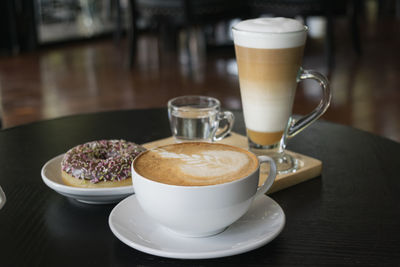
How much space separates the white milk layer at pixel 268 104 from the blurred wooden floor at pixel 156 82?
5.29 feet

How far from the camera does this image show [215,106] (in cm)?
87

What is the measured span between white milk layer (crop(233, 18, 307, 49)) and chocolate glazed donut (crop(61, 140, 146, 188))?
214mm

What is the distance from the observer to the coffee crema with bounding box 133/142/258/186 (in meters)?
0.55

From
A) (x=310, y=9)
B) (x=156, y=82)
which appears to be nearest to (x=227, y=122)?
(x=156, y=82)

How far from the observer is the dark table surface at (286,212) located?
56 cm

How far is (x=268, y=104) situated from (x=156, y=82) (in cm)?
242

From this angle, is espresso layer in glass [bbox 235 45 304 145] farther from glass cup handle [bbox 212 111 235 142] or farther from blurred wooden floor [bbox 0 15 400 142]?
blurred wooden floor [bbox 0 15 400 142]

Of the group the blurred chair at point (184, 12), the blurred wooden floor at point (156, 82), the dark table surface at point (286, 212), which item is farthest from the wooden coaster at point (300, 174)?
the blurred chair at point (184, 12)

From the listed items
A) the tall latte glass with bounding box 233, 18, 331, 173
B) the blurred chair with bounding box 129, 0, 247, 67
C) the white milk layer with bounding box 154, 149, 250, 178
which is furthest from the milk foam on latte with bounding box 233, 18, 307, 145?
the blurred chair with bounding box 129, 0, 247, 67

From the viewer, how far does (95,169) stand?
680 millimetres

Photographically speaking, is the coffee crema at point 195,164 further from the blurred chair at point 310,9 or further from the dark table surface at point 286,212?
the blurred chair at point 310,9

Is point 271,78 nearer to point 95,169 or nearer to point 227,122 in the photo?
point 227,122

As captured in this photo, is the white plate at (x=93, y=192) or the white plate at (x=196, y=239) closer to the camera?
the white plate at (x=196, y=239)

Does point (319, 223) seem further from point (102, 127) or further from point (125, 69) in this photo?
point (125, 69)
